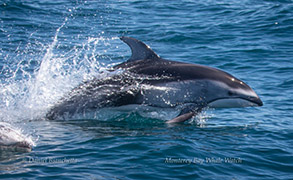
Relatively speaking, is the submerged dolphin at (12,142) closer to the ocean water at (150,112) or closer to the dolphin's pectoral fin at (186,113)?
the ocean water at (150,112)


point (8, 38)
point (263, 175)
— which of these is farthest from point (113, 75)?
point (8, 38)

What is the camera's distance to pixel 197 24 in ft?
65.7

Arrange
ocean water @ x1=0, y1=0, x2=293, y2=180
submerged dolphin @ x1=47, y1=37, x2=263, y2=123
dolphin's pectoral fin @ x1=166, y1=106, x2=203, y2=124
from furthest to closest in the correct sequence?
submerged dolphin @ x1=47, y1=37, x2=263, y2=123 → dolphin's pectoral fin @ x1=166, y1=106, x2=203, y2=124 → ocean water @ x1=0, y1=0, x2=293, y2=180

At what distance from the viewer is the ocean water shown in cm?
660

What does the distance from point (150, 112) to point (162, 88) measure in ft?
2.09

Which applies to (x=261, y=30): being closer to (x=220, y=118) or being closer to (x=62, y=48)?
(x=62, y=48)

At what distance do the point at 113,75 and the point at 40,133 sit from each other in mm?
1971

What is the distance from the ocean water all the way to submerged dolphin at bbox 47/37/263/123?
34 centimetres

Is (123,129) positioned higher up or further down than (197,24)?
further down

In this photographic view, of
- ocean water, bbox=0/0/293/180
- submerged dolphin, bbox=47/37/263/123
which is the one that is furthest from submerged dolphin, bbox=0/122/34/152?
submerged dolphin, bbox=47/37/263/123

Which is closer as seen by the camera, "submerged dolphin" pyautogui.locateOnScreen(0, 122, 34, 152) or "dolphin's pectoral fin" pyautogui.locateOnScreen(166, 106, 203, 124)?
"submerged dolphin" pyautogui.locateOnScreen(0, 122, 34, 152)

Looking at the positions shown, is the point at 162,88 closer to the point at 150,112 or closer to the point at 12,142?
the point at 150,112

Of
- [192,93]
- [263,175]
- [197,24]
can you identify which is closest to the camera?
[263,175]

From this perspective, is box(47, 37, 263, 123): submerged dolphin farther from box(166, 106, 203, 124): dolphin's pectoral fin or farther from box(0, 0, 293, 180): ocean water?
box(0, 0, 293, 180): ocean water
